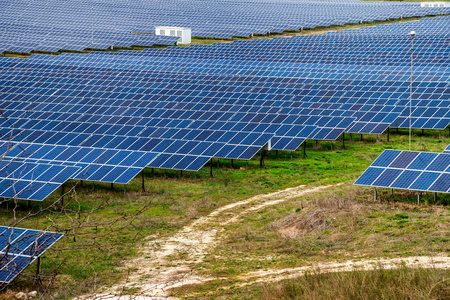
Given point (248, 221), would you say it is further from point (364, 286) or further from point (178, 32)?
point (178, 32)

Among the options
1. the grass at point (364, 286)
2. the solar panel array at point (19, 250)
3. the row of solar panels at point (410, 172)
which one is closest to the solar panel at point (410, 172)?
the row of solar panels at point (410, 172)

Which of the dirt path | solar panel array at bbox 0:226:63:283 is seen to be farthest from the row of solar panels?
solar panel array at bbox 0:226:63:283

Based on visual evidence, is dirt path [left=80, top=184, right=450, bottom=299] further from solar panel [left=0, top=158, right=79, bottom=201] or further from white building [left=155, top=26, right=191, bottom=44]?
white building [left=155, top=26, right=191, bottom=44]

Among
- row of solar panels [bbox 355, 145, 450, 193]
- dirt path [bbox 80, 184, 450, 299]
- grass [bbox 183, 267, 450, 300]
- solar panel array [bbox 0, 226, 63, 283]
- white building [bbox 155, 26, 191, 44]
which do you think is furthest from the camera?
white building [bbox 155, 26, 191, 44]

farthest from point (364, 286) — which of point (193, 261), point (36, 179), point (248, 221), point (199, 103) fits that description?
point (199, 103)

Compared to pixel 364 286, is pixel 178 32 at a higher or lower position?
higher

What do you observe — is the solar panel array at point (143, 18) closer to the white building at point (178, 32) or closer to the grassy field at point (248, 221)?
the white building at point (178, 32)

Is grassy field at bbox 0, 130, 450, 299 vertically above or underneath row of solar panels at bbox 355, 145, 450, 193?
underneath
